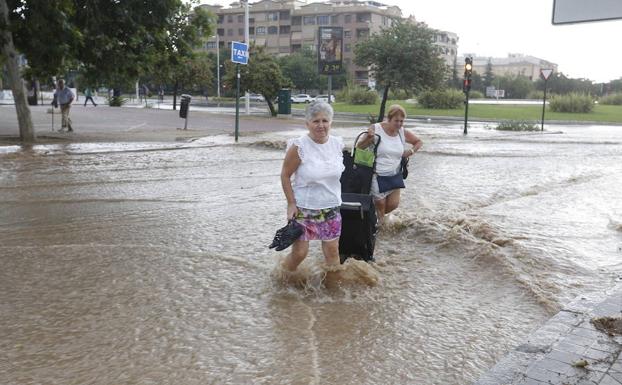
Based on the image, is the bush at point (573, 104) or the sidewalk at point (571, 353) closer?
the sidewalk at point (571, 353)

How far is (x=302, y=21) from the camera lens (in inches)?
4555

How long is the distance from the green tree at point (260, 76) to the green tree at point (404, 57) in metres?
4.88

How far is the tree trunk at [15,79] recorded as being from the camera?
46.9 ft

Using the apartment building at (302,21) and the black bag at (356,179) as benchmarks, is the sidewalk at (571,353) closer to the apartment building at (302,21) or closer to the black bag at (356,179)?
the black bag at (356,179)

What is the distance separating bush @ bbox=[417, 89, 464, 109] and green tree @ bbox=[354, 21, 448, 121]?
14.4 metres

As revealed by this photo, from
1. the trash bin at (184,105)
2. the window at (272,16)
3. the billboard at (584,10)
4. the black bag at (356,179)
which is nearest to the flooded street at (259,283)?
the black bag at (356,179)

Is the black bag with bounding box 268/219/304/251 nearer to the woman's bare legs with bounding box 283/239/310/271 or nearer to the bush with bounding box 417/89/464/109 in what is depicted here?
the woman's bare legs with bounding box 283/239/310/271

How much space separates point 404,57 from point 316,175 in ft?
91.0

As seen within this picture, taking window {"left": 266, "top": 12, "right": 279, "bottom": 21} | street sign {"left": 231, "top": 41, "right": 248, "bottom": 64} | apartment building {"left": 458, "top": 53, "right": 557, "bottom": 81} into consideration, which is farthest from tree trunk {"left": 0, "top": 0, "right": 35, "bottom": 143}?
apartment building {"left": 458, "top": 53, "right": 557, "bottom": 81}

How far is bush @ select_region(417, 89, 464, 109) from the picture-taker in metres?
46.5

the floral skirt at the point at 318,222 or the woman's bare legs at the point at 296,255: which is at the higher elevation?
the floral skirt at the point at 318,222

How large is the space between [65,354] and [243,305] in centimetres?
135

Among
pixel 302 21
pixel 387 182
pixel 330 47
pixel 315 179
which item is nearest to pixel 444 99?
pixel 330 47

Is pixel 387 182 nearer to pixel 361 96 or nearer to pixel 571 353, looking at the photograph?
pixel 571 353
